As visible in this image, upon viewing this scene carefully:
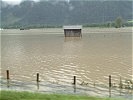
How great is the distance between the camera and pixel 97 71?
1414 inches

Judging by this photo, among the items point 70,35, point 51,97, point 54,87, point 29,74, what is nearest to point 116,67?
point 29,74

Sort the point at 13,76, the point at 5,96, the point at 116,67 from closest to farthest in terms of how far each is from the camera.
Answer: the point at 5,96 < the point at 13,76 < the point at 116,67

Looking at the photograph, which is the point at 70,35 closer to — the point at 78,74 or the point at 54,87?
the point at 78,74

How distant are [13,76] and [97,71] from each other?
9342mm

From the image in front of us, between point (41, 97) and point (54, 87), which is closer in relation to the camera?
point (41, 97)

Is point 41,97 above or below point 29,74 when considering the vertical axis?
above

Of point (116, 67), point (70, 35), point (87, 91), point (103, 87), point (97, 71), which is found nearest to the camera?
point (87, 91)

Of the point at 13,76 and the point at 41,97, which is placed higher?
the point at 41,97

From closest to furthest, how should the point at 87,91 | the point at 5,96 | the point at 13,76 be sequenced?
the point at 5,96 < the point at 87,91 < the point at 13,76

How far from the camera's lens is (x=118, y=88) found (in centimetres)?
2609

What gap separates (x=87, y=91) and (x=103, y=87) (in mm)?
2575

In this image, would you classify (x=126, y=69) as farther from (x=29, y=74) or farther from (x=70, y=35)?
(x=70, y=35)

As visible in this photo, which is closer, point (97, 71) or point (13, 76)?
point (13, 76)

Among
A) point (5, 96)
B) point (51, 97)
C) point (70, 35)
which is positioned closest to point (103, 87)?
point (51, 97)
